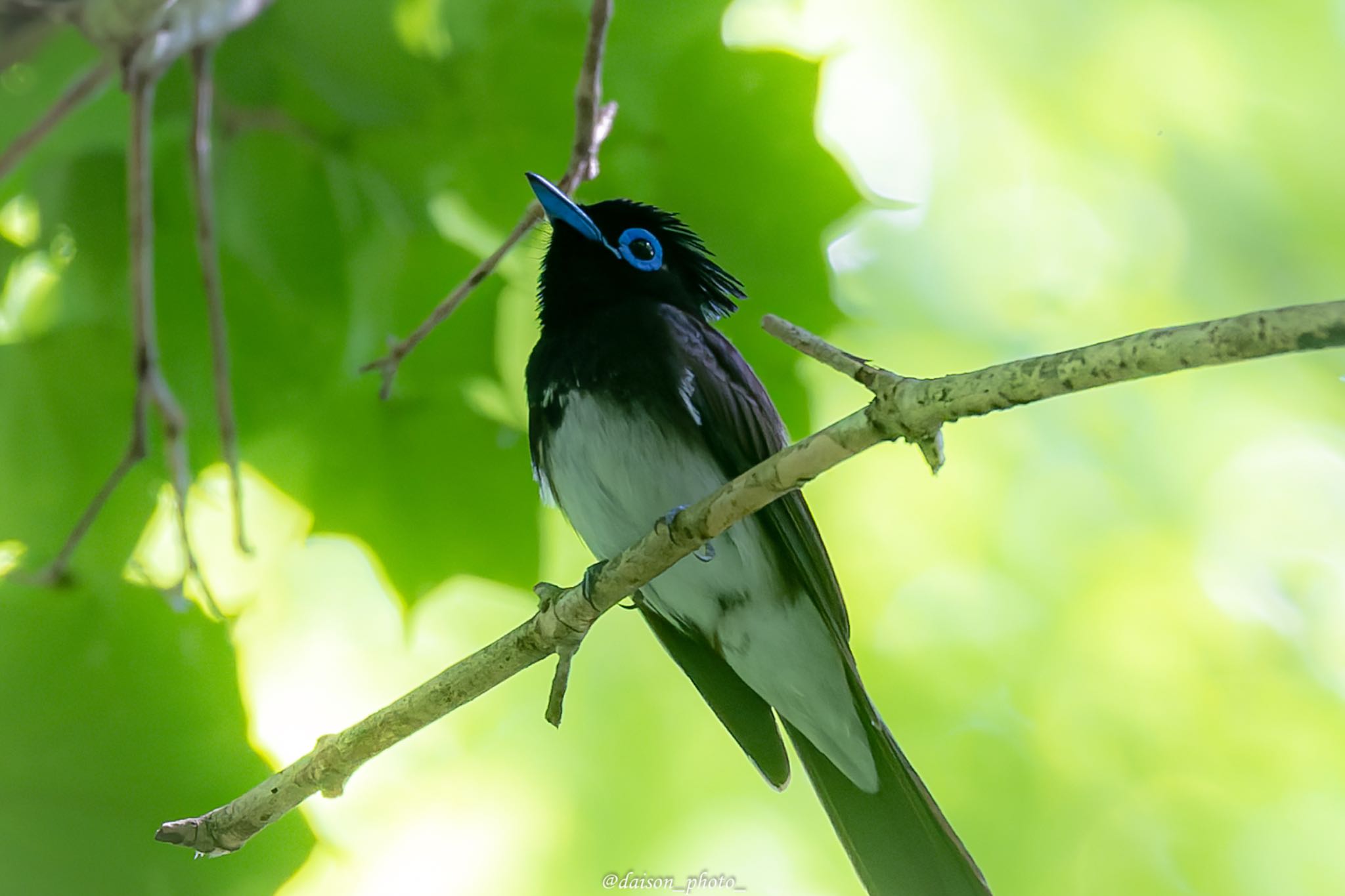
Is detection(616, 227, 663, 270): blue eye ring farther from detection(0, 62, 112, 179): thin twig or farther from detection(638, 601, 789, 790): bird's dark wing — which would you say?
detection(0, 62, 112, 179): thin twig

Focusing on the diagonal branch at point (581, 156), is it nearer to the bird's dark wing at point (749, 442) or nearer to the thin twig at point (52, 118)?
the bird's dark wing at point (749, 442)

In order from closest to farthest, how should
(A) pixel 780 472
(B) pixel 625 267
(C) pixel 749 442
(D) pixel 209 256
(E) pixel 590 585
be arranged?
1. (A) pixel 780 472
2. (E) pixel 590 585
3. (D) pixel 209 256
4. (C) pixel 749 442
5. (B) pixel 625 267

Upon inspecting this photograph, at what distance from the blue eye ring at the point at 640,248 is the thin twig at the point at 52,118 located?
2.30 feet

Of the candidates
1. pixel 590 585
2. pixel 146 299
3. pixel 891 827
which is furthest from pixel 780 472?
pixel 146 299

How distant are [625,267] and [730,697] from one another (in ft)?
2.15

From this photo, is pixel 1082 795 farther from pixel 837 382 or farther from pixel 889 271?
pixel 889 271

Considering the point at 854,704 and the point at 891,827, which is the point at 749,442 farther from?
the point at 891,827

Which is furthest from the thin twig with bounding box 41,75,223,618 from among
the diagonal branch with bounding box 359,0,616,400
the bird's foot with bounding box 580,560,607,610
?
the bird's foot with bounding box 580,560,607,610

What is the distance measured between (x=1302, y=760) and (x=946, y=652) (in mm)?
605

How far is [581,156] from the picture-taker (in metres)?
1.47

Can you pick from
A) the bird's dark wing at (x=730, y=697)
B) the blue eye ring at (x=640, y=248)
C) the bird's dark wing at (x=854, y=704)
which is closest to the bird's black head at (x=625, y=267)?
the blue eye ring at (x=640, y=248)

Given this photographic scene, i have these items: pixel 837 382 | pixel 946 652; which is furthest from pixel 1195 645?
pixel 837 382

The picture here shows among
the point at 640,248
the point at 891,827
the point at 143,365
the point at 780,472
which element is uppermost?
the point at 640,248

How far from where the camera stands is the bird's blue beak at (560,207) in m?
1.47
